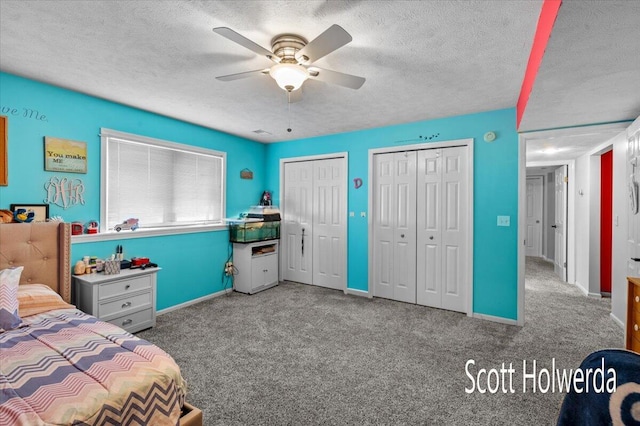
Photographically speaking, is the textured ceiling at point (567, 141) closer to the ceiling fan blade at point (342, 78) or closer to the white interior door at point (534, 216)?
the ceiling fan blade at point (342, 78)

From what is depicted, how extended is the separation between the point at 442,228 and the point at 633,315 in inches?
73.1

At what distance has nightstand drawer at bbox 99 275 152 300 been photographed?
9.26ft

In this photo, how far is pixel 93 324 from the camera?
1.99m

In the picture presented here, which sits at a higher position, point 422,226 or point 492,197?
point 492,197

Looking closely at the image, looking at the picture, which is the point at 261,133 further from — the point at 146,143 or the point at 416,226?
the point at 416,226

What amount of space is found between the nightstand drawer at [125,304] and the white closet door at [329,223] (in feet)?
8.12

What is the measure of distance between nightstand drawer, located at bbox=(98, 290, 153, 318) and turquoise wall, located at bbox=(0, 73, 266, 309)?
0.57 m

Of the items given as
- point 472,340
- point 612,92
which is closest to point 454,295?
point 472,340

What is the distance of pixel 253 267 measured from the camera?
179 inches

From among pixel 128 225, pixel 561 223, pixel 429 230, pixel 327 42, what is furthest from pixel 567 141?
pixel 128 225

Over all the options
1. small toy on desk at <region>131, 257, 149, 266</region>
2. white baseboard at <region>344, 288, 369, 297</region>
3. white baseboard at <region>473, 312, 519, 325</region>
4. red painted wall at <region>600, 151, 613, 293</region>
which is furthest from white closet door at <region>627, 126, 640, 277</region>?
small toy on desk at <region>131, 257, 149, 266</region>

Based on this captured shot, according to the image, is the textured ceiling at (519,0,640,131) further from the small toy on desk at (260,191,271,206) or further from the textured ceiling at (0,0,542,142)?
the small toy on desk at (260,191,271,206)

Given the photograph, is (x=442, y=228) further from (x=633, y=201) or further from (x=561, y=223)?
(x=561, y=223)

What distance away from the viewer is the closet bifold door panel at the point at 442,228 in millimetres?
3727
